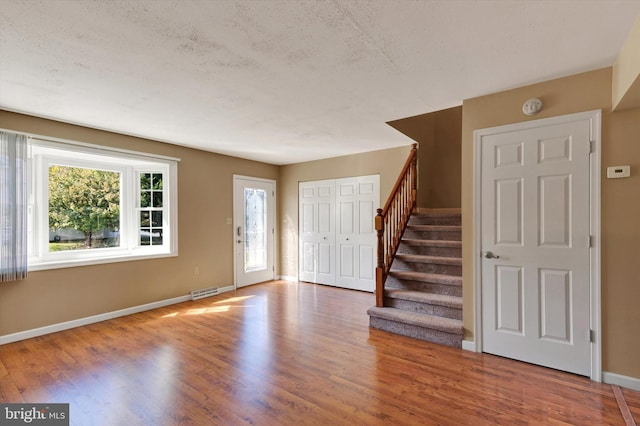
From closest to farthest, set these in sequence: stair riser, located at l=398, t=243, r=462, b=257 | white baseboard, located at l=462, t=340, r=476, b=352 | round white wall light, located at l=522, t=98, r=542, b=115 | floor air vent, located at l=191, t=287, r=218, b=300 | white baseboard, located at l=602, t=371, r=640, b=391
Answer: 1. white baseboard, located at l=602, t=371, r=640, b=391
2. round white wall light, located at l=522, t=98, r=542, b=115
3. white baseboard, located at l=462, t=340, r=476, b=352
4. stair riser, located at l=398, t=243, r=462, b=257
5. floor air vent, located at l=191, t=287, r=218, b=300

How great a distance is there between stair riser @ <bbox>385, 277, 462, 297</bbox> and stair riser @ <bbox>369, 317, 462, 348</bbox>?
0.53 meters

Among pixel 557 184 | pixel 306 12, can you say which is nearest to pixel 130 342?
pixel 306 12

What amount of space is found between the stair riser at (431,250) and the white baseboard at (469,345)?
1193 millimetres

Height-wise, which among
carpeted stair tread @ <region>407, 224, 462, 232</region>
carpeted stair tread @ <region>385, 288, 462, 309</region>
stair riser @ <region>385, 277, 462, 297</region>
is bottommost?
carpeted stair tread @ <region>385, 288, 462, 309</region>

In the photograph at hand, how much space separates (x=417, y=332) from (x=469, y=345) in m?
0.50

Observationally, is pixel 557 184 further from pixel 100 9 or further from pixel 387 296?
pixel 100 9

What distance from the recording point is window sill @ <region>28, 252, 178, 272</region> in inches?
133

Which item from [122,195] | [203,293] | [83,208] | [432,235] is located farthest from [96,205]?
[432,235]

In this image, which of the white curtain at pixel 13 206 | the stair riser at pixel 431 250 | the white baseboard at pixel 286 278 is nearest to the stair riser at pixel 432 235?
the stair riser at pixel 431 250

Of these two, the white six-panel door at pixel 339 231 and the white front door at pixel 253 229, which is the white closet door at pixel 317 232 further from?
the white front door at pixel 253 229

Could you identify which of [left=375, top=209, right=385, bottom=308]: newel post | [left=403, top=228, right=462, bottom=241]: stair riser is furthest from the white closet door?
[left=375, top=209, right=385, bottom=308]: newel post

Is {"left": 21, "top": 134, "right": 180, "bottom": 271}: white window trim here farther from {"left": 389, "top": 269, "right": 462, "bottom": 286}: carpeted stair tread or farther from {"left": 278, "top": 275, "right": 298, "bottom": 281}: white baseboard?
{"left": 389, "top": 269, "right": 462, "bottom": 286}: carpeted stair tread

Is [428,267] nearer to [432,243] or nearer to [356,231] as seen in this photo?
[432,243]

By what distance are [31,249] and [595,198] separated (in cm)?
562
